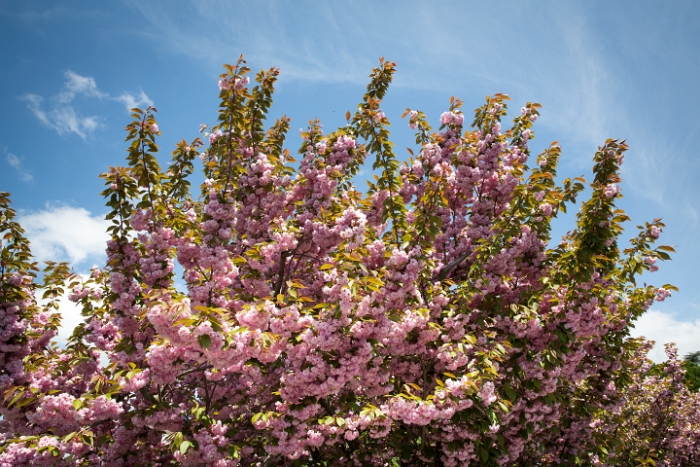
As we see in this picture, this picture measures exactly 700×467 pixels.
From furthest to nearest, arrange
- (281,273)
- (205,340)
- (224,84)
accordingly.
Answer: (281,273) < (224,84) < (205,340)

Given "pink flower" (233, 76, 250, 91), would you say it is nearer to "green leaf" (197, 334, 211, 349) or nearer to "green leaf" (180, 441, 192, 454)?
"green leaf" (197, 334, 211, 349)

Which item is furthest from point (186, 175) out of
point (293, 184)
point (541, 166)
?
point (541, 166)

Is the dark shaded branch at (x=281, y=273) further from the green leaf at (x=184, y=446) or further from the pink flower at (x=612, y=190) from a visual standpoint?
the pink flower at (x=612, y=190)

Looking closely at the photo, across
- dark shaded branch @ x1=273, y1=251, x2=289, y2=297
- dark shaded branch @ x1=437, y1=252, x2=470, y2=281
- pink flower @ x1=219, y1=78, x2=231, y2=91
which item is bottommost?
dark shaded branch @ x1=273, y1=251, x2=289, y2=297

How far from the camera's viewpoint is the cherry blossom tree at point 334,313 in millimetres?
4820

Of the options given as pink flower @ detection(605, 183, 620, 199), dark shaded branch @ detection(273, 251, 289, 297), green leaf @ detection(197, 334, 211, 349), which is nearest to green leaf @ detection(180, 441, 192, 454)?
green leaf @ detection(197, 334, 211, 349)

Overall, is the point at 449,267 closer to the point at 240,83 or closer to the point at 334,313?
the point at 334,313

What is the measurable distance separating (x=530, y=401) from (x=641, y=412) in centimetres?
827

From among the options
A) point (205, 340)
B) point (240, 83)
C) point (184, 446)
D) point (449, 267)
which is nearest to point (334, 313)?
point (205, 340)

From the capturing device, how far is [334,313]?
4594mm

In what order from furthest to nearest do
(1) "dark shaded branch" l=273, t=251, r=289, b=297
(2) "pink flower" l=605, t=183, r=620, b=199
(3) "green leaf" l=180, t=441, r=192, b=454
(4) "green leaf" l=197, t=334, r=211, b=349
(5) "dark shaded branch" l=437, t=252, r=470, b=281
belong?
(5) "dark shaded branch" l=437, t=252, r=470, b=281, (1) "dark shaded branch" l=273, t=251, r=289, b=297, (2) "pink flower" l=605, t=183, r=620, b=199, (3) "green leaf" l=180, t=441, r=192, b=454, (4) "green leaf" l=197, t=334, r=211, b=349

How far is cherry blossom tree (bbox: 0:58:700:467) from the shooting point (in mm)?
4820

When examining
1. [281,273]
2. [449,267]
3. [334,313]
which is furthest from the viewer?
[449,267]

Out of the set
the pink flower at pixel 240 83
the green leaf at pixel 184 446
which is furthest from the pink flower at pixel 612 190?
the green leaf at pixel 184 446
